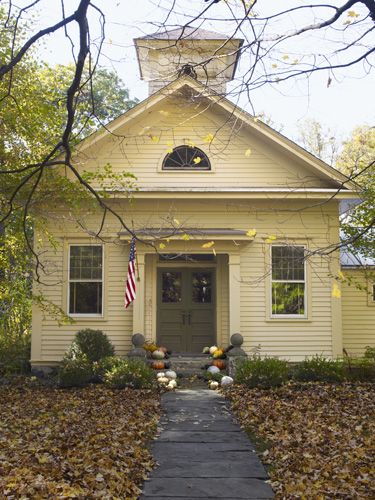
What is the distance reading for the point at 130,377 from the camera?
42.5 ft

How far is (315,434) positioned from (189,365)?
21.2ft

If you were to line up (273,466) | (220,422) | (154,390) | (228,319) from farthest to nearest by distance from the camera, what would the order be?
(228,319) < (154,390) < (220,422) < (273,466)

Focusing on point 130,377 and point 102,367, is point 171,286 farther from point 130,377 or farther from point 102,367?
point 130,377

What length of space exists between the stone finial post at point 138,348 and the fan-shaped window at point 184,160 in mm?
4451

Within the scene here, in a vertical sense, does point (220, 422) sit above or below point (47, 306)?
below

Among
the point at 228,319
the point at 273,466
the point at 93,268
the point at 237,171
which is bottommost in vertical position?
the point at 273,466

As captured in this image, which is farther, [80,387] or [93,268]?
[93,268]

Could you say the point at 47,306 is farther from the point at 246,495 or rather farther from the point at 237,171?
the point at 246,495

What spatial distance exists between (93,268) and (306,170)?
19.9 feet

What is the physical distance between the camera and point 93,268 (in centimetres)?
1584

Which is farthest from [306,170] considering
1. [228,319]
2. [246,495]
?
[246,495]

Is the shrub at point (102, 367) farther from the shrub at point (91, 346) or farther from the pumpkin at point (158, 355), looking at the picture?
the pumpkin at point (158, 355)

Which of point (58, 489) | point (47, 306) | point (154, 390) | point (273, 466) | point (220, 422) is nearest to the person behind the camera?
point (58, 489)

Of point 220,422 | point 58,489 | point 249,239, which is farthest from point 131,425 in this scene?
point 249,239
